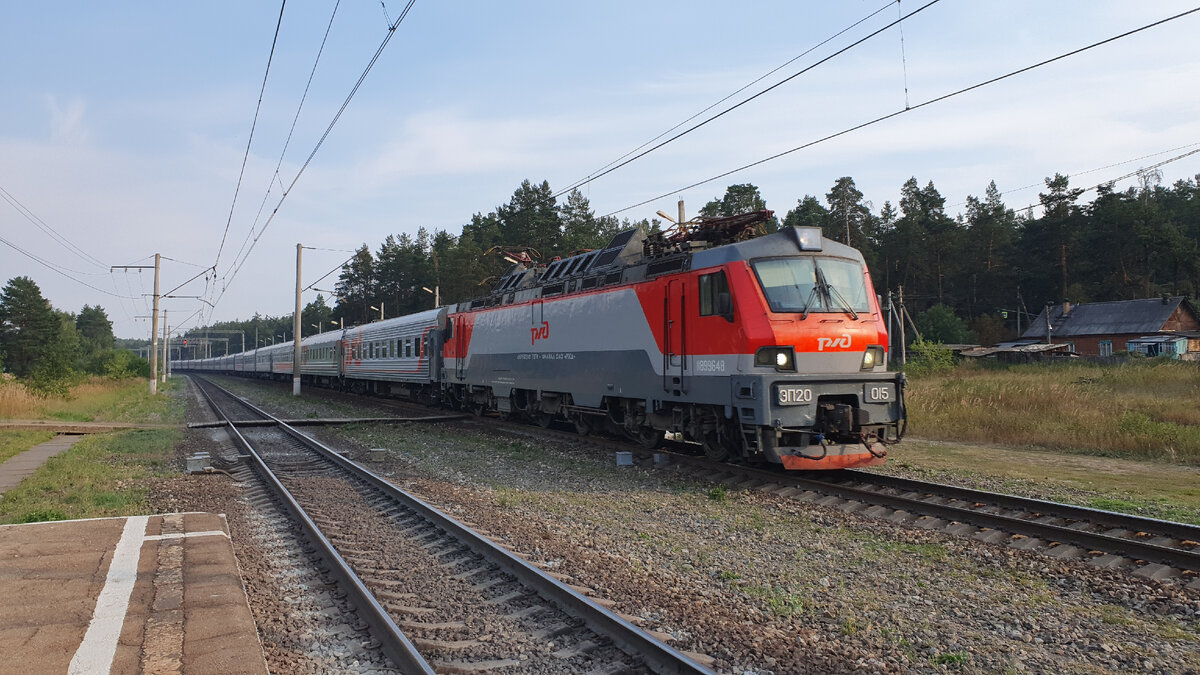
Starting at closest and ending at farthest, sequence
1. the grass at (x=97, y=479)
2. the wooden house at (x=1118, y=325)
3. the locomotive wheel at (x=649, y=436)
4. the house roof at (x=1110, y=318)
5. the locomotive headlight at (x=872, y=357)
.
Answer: the grass at (x=97, y=479) < the locomotive headlight at (x=872, y=357) < the locomotive wheel at (x=649, y=436) < the wooden house at (x=1118, y=325) < the house roof at (x=1110, y=318)

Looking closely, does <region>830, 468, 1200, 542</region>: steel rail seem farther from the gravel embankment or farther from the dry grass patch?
the dry grass patch

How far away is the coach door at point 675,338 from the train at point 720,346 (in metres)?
0.03

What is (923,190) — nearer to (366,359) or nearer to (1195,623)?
(366,359)

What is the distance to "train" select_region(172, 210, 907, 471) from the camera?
9.77 meters

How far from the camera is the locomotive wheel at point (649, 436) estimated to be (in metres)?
13.4

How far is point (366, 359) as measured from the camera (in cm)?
3309

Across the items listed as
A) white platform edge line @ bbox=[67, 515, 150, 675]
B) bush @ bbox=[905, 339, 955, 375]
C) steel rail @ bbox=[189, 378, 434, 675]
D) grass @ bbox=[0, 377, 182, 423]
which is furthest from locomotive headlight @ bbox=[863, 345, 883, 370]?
bush @ bbox=[905, 339, 955, 375]

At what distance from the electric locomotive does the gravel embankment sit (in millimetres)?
1290

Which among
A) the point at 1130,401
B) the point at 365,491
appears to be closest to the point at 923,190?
the point at 1130,401

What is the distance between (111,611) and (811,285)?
847 centimetres

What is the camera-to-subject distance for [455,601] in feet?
18.1

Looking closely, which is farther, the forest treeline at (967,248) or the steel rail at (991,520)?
the forest treeline at (967,248)

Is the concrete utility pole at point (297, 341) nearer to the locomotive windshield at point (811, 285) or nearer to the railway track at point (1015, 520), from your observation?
the railway track at point (1015, 520)

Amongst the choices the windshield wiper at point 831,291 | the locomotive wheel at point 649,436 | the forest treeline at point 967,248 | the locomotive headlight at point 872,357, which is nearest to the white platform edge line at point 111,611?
the locomotive wheel at point 649,436
